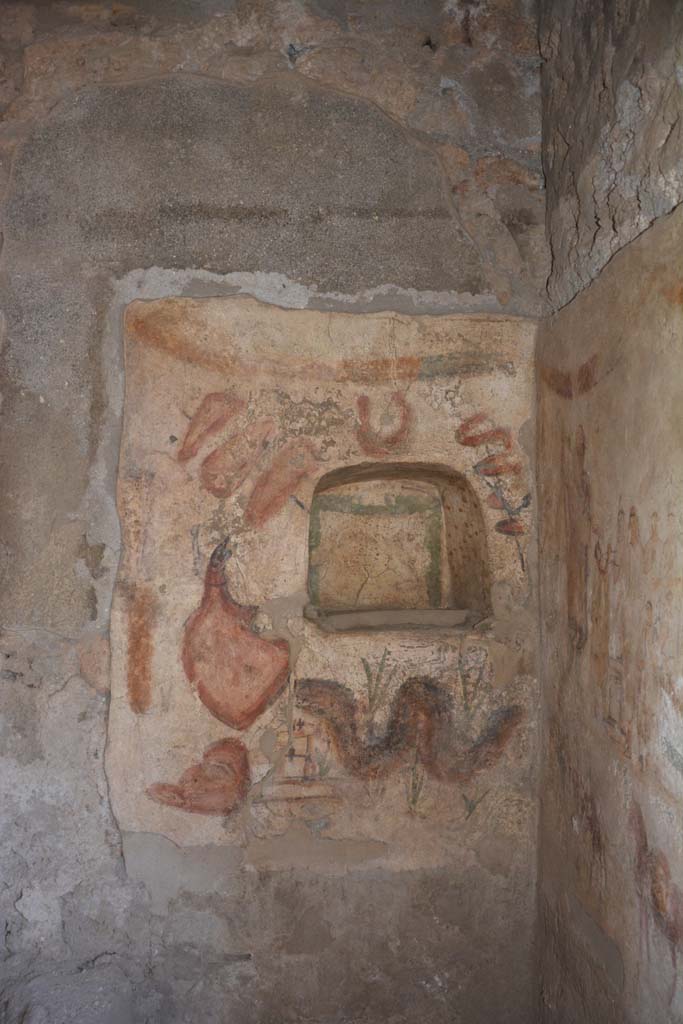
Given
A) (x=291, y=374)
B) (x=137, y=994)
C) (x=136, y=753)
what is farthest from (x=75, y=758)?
(x=291, y=374)

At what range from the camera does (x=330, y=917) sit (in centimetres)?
263

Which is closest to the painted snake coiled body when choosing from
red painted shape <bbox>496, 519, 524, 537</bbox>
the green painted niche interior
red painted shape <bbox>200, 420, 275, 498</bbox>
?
the green painted niche interior

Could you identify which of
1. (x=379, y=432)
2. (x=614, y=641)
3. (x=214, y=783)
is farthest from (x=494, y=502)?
(x=214, y=783)

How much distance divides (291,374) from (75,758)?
130 centimetres

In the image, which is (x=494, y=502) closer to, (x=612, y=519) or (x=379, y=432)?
(x=379, y=432)

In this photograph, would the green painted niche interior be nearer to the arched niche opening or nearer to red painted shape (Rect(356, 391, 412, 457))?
the arched niche opening

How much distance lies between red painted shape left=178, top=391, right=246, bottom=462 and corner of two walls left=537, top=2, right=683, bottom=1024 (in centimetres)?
94

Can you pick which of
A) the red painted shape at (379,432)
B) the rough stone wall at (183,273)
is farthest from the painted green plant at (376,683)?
the red painted shape at (379,432)

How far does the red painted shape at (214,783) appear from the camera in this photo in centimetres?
256

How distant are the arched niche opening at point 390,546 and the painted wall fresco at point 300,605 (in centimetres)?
18

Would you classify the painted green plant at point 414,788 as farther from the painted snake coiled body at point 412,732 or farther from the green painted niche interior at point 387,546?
the green painted niche interior at point 387,546

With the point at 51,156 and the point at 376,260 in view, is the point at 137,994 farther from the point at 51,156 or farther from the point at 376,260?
the point at 51,156

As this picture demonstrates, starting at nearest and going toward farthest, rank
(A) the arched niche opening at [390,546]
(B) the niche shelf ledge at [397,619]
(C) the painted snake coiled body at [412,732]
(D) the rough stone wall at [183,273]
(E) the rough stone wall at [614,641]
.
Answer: (E) the rough stone wall at [614,641] < (D) the rough stone wall at [183,273] < (C) the painted snake coiled body at [412,732] < (B) the niche shelf ledge at [397,619] < (A) the arched niche opening at [390,546]

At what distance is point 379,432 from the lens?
2.66 meters
